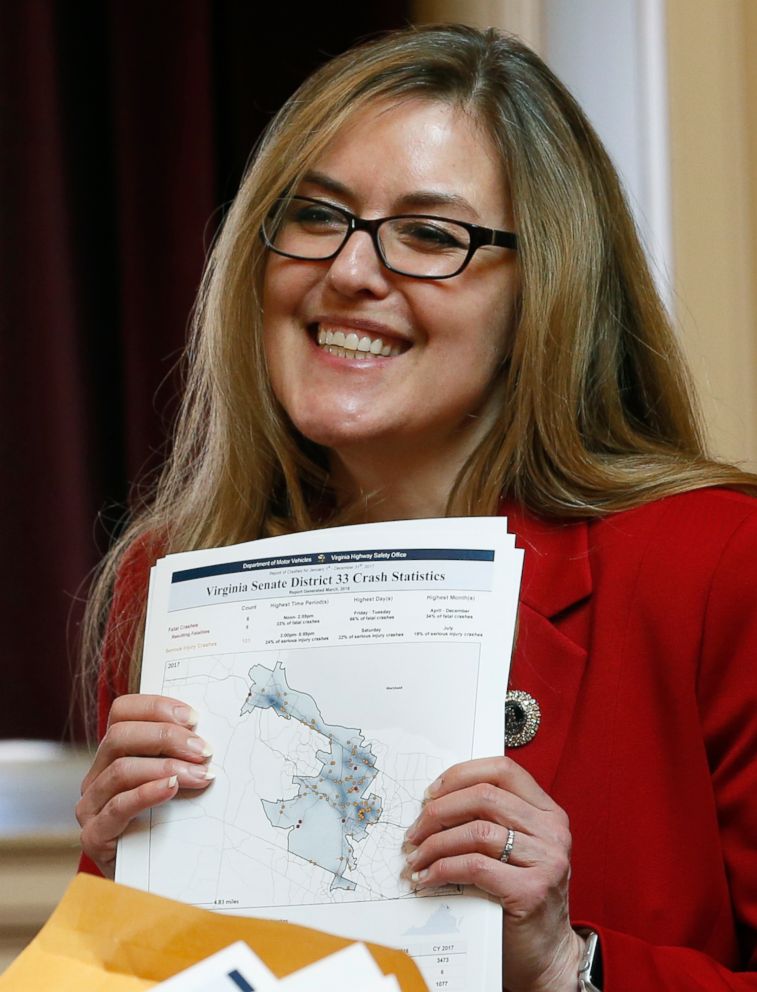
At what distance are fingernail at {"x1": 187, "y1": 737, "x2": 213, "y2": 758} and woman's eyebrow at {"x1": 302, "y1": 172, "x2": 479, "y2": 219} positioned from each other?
594mm

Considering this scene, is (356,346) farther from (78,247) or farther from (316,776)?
(78,247)

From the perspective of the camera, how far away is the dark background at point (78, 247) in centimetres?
205

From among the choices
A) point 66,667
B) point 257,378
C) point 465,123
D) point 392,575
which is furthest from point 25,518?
point 392,575

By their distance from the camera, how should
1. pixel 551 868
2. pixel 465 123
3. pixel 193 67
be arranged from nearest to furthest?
1. pixel 551 868
2. pixel 465 123
3. pixel 193 67

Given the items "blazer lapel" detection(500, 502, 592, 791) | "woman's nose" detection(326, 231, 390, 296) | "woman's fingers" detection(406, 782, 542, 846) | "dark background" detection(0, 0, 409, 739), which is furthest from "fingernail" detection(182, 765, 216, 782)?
"dark background" detection(0, 0, 409, 739)

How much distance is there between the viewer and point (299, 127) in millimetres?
1486

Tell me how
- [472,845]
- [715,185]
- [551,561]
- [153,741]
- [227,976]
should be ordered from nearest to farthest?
[227,976] < [472,845] < [153,741] < [551,561] < [715,185]

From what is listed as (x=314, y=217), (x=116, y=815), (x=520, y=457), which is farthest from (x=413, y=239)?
(x=116, y=815)

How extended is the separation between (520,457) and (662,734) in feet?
1.09

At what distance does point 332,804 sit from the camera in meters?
1.05

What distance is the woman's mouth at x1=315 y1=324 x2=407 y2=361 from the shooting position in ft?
4.65

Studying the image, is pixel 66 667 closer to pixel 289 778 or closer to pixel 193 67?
pixel 193 67

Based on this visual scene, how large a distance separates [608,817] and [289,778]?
0.34m

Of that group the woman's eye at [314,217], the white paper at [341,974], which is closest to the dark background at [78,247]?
the woman's eye at [314,217]
